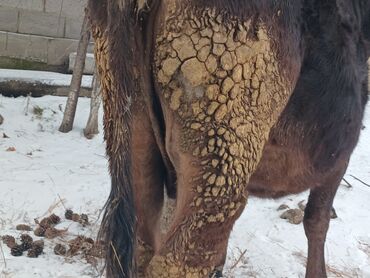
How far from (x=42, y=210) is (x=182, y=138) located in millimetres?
2735

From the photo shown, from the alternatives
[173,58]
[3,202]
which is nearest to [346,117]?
[173,58]

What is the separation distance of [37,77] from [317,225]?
4609mm

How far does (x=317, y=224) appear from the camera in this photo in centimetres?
421

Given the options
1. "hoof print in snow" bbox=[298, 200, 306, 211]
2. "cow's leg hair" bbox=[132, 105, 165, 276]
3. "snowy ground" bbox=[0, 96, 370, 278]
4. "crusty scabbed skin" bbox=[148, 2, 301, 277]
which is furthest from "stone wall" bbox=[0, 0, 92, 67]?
"crusty scabbed skin" bbox=[148, 2, 301, 277]

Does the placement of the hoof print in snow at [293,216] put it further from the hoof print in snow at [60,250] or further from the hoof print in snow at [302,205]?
the hoof print in snow at [60,250]

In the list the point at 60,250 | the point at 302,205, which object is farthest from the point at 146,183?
the point at 302,205

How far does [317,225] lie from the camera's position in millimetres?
4215

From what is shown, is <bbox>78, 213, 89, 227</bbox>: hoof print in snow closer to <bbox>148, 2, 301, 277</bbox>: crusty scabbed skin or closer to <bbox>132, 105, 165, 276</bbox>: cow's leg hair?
<bbox>132, 105, 165, 276</bbox>: cow's leg hair

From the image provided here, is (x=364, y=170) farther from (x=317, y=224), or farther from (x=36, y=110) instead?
(x=36, y=110)

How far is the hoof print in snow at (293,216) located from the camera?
5397mm

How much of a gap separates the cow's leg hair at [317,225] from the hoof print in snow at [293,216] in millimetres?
1106

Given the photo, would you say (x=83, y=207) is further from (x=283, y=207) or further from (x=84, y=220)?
(x=283, y=207)

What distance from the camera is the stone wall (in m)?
7.67

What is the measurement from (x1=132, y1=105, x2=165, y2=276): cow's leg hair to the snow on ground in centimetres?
473
